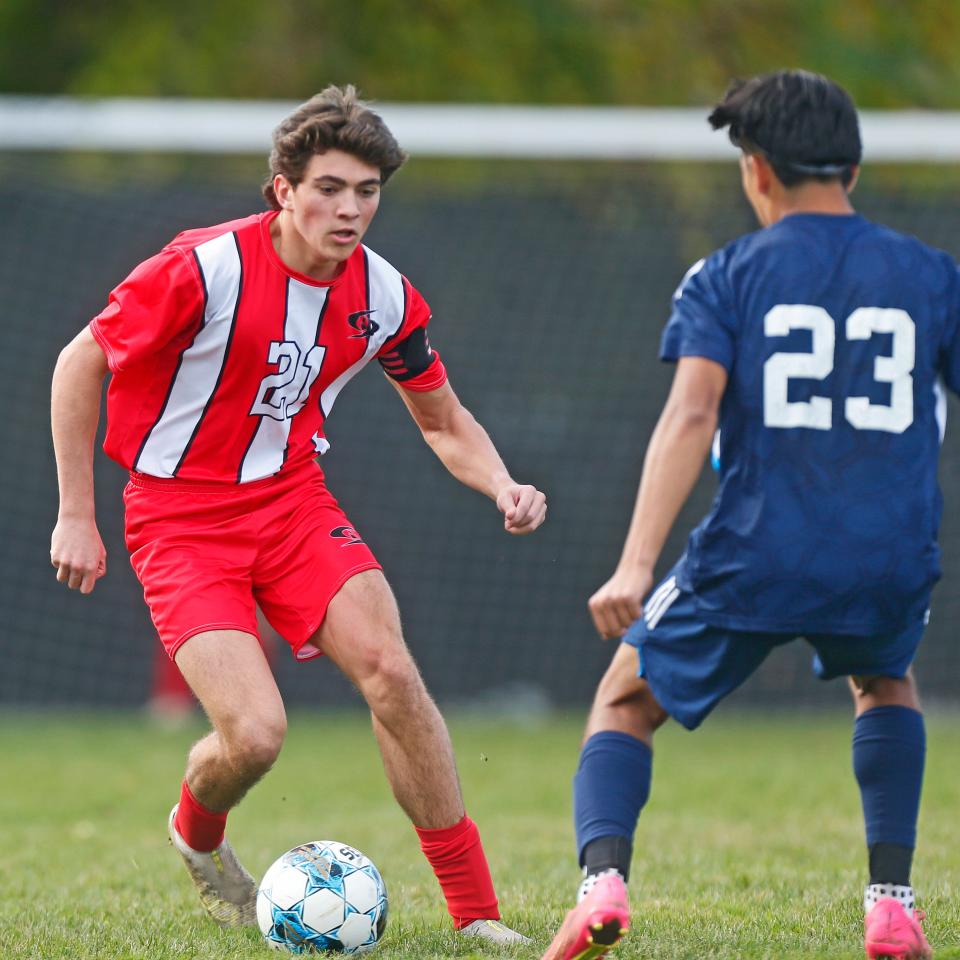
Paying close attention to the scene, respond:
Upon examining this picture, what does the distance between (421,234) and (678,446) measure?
27.3 ft

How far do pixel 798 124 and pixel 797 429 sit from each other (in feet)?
2.26

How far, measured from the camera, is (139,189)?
37.6 ft

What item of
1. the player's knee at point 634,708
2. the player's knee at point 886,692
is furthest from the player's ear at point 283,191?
the player's knee at point 886,692

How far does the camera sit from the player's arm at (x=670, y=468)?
138 inches

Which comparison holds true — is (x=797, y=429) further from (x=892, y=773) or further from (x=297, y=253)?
(x=297, y=253)

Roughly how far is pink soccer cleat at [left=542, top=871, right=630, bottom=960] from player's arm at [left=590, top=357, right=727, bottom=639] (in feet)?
1.86

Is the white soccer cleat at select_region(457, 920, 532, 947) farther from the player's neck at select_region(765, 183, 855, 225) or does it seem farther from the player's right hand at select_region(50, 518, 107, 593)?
the player's neck at select_region(765, 183, 855, 225)

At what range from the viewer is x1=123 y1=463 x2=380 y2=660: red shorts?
14.3 feet

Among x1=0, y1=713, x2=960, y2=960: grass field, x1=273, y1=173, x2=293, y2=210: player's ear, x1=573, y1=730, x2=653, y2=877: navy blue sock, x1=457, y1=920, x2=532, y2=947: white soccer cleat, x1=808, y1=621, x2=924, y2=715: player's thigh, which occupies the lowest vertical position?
x1=0, y1=713, x2=960, y2=960: grass field

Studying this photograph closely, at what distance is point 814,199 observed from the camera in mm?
3695

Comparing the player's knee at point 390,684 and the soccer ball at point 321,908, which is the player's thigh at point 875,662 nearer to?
the player's knee at point 390,684

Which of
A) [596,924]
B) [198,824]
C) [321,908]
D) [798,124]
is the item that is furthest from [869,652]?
[198,824]

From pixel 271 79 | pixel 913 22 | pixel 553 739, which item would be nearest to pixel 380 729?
pixel 553 739

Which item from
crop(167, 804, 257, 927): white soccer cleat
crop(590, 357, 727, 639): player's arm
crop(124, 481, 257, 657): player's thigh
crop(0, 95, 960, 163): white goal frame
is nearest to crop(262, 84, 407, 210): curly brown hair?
crop(124, 481, 257, 657): player's thigh
